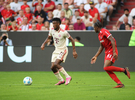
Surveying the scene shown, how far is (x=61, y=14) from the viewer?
16031mm

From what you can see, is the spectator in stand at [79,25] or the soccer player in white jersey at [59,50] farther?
the spectator in stand at [79,25]

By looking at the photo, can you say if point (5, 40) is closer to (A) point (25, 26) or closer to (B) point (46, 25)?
(A) point (25, 26)

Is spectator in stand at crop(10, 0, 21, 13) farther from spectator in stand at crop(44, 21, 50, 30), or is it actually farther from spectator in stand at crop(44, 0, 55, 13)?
spectator in stand at crop(44, 21, 50, 30)

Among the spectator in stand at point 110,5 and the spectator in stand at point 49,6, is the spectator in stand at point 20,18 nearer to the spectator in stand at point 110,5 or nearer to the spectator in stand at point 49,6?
the spectator in stand at point 49,6

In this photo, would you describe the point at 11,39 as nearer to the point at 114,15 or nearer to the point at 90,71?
the point at 90,71

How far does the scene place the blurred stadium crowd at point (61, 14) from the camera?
1564cm

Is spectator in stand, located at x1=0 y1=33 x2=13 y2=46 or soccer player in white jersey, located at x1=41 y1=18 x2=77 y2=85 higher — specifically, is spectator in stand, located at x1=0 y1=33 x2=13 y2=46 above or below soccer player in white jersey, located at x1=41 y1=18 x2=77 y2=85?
below

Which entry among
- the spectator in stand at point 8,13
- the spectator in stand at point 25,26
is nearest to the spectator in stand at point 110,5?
the spectator in stand at point 25,26

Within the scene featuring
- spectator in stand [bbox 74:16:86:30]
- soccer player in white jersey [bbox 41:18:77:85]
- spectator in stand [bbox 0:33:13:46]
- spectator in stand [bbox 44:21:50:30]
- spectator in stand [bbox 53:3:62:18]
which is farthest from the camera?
spectator in stand [bbox 53:3:62:18]

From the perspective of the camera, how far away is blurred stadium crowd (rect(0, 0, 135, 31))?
15641 mm

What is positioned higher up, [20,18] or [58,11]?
[58,11]

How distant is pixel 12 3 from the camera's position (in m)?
18.4

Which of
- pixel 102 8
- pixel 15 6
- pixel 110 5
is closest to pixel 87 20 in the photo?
pixel 102 8

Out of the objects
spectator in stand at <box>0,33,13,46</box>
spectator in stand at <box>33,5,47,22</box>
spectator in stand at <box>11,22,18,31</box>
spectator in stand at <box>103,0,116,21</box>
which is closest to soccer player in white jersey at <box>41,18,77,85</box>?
spectator in stand at <box>0,33,13,46</box>
